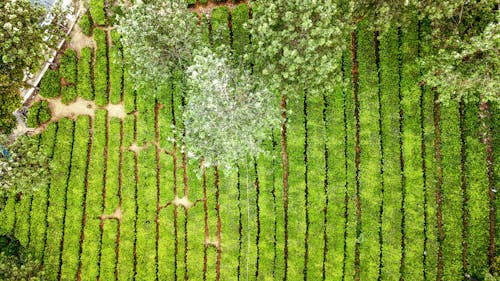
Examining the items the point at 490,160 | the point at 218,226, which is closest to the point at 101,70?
the point at 218,226

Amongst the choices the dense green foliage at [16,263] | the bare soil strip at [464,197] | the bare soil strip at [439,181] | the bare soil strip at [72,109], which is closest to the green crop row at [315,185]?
the bare soil strip at [439,181]

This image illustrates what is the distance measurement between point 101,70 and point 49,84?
386cm

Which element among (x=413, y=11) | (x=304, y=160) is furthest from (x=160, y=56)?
(x=413, y=11)

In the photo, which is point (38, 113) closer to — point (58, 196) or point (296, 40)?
point (58, 196)

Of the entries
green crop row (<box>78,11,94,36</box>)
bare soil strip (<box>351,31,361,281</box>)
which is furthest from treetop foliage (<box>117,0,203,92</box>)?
bare soil strip (<box>351,31,361,281</box>)

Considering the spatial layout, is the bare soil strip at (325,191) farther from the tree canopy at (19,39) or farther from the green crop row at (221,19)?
the tree canopy at (19,39)

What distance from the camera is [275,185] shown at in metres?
28.6

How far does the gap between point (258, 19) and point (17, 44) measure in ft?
43.7

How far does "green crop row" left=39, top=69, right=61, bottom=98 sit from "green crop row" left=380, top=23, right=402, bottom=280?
22713mm

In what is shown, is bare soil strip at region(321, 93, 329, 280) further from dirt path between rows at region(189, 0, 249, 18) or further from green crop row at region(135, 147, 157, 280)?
green crop row at region(135, 147, 157, 280)

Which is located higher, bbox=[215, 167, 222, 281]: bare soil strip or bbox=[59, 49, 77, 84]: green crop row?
bbox=[59, 49, 77, 84]: green crop row

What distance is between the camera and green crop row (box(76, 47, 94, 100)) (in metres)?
29.0

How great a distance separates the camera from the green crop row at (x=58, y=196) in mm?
29438

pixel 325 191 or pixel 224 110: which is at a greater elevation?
pixel 224 110
